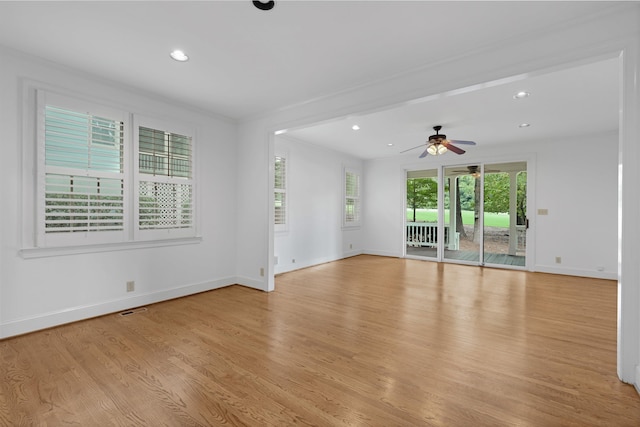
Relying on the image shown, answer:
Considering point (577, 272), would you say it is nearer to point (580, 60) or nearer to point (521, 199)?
point (521, 199)

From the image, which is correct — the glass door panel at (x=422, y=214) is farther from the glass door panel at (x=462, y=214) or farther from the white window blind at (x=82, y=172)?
the white window blind at (x=82, y=172)

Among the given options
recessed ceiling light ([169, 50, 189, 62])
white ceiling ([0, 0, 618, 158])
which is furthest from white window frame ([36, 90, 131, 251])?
recessed ceiling light ([169, 50, 189, 62])

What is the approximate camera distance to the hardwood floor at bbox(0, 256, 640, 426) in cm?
175

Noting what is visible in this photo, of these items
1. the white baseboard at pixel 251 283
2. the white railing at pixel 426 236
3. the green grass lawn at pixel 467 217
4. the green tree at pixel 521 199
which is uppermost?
the green tree at pixel 521 199

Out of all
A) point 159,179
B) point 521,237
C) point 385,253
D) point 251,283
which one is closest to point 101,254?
point 159,179

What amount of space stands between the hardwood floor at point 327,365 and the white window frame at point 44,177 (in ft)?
2.74

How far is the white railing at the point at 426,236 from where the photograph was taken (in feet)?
23.2

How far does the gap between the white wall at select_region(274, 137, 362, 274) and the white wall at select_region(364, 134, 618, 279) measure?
3.20 metres

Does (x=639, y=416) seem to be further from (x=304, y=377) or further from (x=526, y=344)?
(x=304, y=377)

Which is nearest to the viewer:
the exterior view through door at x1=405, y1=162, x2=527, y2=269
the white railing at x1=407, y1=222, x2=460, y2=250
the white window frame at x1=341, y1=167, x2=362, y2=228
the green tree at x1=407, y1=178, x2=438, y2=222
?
the exterior view through door at x1=405, y1=162, x2=527, y2=269

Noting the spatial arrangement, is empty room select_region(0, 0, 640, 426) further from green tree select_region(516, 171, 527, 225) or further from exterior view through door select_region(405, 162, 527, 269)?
exterior view through door select_region(405, 162, 527, 269)

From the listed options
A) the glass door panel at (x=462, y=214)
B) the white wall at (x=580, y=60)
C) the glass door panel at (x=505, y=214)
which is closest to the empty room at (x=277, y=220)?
the white wall at (x=580, y=60)

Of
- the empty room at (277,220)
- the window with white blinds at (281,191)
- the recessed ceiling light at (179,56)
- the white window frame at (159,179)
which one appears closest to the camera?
the empty room at (277,220)

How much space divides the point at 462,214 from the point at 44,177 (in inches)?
288
